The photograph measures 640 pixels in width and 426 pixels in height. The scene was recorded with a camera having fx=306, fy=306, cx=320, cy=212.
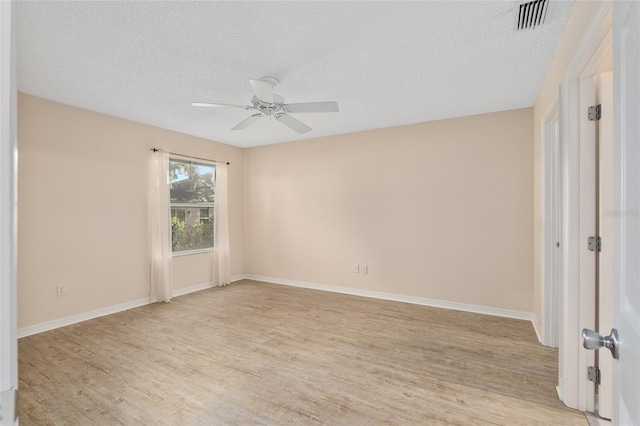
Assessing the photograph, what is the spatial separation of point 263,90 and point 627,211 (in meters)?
2.34

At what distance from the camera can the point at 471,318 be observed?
3654mm

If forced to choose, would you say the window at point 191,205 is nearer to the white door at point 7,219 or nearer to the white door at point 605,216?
the white door at point 7,219

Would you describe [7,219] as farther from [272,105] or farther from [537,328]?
[537,328]

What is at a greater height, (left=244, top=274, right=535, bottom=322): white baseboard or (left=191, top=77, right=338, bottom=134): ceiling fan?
(left=191, top=77, right=338, bottom=134): ceiling fan

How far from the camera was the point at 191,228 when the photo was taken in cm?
500

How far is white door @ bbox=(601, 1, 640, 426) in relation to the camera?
2.02 ft

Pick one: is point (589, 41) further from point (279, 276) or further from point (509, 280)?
point (279, 276)

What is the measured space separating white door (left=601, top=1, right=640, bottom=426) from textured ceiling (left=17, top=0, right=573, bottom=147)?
56.8 inches

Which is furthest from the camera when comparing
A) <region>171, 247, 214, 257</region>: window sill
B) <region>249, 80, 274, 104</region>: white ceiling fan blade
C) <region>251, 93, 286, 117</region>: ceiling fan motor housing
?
<region>171, 247, 214, 257</region>: window sill

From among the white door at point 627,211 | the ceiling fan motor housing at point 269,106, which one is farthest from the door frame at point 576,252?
the ceiling fan motor housing at point 269,106

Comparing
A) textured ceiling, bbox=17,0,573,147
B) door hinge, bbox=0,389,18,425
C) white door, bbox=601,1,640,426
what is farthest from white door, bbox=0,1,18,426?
textured ceiling, bbox=17,0,573,147

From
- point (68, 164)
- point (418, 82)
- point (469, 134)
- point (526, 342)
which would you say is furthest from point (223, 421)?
point (469, 134)

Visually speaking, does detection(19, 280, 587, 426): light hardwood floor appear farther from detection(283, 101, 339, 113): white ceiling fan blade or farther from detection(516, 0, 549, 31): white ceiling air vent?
detection(516, 0, 549, 31): white ceiling air vent

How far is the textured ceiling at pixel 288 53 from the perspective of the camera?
74.8 inches
